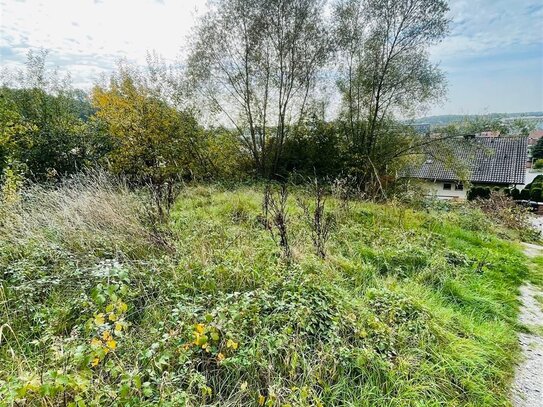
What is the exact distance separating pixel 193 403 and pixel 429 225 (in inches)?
178

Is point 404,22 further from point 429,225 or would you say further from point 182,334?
point 182,334

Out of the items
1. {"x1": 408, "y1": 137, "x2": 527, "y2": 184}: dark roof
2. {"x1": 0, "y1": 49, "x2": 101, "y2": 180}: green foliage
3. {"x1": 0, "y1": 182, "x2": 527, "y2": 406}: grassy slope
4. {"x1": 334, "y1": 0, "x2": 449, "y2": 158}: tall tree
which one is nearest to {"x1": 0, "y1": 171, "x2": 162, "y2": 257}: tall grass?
{"x1": 0, "y1": 182, "x2": 527, "y2": 406}: grassy slope

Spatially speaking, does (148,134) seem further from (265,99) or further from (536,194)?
(536,194)

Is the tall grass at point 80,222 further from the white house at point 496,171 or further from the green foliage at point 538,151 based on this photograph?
the green foliage at point 538,151

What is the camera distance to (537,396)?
1773mm

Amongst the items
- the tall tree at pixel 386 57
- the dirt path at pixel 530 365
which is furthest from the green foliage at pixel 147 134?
the dirt path at pixel 530 365

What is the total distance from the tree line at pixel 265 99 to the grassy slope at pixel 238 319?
14.3 feet

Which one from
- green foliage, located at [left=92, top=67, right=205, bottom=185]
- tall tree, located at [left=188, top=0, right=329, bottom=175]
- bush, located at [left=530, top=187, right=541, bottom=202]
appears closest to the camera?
green foliage, located at [left=92, top=67, right=205, bottom=185]

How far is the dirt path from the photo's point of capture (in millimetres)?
1764

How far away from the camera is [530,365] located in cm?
204

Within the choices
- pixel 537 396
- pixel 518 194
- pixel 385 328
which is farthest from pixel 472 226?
pixel 518 194

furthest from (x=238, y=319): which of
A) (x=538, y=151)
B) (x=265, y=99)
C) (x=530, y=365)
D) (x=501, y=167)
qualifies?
(x=538, y=151)

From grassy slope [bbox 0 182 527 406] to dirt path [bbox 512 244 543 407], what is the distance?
87 millimetres

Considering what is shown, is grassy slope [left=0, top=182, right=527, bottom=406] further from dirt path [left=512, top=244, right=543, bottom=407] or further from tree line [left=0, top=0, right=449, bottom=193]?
tree line [left=0, top=0, right=449, bottom=193]
